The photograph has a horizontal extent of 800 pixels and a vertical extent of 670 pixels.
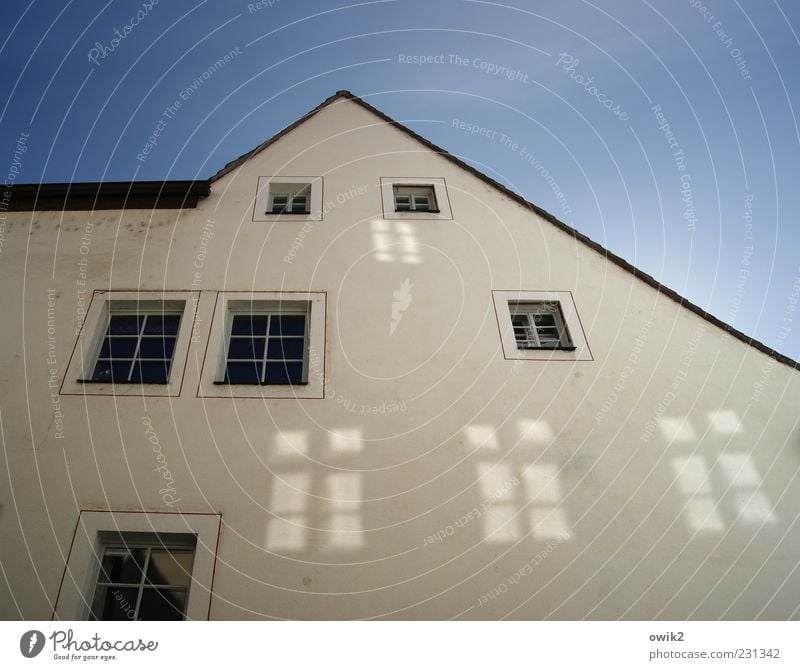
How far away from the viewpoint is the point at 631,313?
314 inches

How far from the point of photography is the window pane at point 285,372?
6.97 meters

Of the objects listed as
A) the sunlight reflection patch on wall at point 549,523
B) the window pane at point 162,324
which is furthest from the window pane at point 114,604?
the sunlight reflection patch on wall at point 549,523

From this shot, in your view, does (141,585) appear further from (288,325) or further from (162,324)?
(288,325)

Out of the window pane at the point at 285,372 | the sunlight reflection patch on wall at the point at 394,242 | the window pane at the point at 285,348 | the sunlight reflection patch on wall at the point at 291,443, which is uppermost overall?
the sunlight reflection patch on wall at the point at 394,242

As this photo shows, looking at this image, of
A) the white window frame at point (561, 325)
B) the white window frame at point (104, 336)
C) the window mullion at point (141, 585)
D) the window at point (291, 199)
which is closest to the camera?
the window mullion at point (141, 585)

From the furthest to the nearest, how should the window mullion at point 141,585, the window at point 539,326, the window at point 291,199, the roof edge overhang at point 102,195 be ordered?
1. the window at point 291,199
2. the roof edge overhang at point 102,195
3. the window at point 539,326
4. the window mullion at point 141,585

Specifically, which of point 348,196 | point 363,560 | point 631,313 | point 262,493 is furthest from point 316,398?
point 631,313

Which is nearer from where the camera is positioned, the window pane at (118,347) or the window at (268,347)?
the window at (268,347)

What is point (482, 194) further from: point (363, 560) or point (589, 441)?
point (363, 560)

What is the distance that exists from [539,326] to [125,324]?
Result: 20.4 feet

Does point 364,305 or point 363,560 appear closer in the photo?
point 363,560

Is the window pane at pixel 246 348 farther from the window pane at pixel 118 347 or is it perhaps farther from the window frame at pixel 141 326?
the window pane at pixel 118 347

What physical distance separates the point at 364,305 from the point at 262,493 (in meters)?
3.09

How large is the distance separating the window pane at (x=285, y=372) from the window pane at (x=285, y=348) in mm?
162
